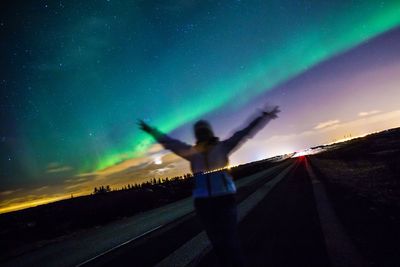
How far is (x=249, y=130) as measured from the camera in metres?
4.38

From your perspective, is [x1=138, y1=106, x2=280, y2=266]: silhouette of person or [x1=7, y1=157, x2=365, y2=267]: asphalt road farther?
[x1=7, y1=157, x2=365, y2=267]: asphalt road

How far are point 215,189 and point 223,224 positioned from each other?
0.45m

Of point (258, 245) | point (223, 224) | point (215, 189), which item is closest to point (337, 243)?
point (258, 245)

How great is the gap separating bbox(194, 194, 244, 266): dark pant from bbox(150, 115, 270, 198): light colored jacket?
10 cm

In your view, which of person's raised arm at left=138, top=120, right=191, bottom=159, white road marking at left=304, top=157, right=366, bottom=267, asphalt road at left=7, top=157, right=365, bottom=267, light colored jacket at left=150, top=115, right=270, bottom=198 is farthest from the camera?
asphalt road at left=7, top=157, right=365, bottom=267

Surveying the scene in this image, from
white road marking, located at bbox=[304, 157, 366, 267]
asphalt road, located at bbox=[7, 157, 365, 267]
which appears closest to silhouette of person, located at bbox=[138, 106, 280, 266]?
asphalt road, located at bbox=[7, 157, 365, 267]

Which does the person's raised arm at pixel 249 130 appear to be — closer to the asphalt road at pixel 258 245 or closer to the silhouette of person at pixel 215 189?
the silhouette of person at pixel 215 189

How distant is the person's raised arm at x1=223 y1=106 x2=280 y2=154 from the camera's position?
4.22 metres

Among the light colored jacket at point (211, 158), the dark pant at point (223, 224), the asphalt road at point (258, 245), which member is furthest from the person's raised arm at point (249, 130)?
the asphalt road at point (258, 245)

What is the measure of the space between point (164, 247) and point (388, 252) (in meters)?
5.17

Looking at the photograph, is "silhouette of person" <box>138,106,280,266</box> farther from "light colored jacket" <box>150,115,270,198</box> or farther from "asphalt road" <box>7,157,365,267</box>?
"asphalt road" <box>7,157,365,267</box>

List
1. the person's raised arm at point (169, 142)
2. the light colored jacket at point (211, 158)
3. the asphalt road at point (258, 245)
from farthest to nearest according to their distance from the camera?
the asphalt road at point (258, 245), the person's raised arm at point (169, 142), the light colored jacket at point (211, 158)

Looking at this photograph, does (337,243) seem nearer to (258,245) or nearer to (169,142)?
(258,245)

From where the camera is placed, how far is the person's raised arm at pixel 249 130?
4.22m
